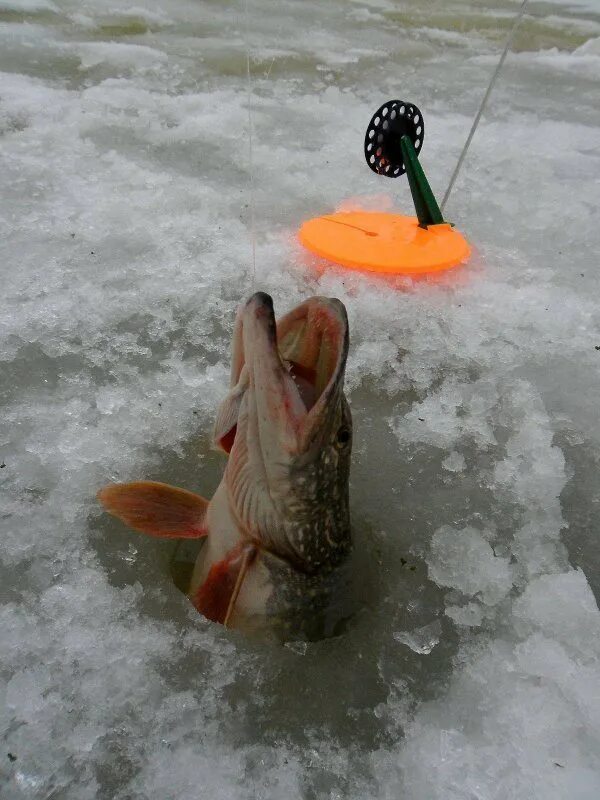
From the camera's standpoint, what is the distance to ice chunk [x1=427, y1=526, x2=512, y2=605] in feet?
6.14

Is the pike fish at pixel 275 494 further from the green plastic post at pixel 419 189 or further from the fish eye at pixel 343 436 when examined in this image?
the green plastic post at pixel 419 189

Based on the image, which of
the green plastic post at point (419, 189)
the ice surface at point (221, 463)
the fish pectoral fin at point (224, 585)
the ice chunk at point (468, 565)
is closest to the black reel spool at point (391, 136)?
the green plastic post at point (419, 189)

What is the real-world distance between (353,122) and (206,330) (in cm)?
244

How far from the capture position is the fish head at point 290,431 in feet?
4.82

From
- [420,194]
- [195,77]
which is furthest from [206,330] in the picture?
[195,77]

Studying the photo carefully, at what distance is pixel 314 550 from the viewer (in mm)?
1714

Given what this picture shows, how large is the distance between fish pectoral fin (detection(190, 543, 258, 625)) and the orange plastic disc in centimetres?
158

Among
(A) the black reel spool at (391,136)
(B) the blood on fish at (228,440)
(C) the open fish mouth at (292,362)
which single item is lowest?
(B) the blood on fish at (228,440)

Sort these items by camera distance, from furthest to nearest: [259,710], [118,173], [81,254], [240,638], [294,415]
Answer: [118,173], [81,254], [240,638], [259,710], [294,415]

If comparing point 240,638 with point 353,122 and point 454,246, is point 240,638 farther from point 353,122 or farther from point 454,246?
point 353,122

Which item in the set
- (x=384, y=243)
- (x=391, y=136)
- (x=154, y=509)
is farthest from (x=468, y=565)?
(x=391, y=136)

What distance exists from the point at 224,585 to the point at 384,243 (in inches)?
72.0

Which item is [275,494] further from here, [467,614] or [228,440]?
[467,614]

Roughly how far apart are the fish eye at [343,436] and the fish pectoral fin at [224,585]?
37cm
